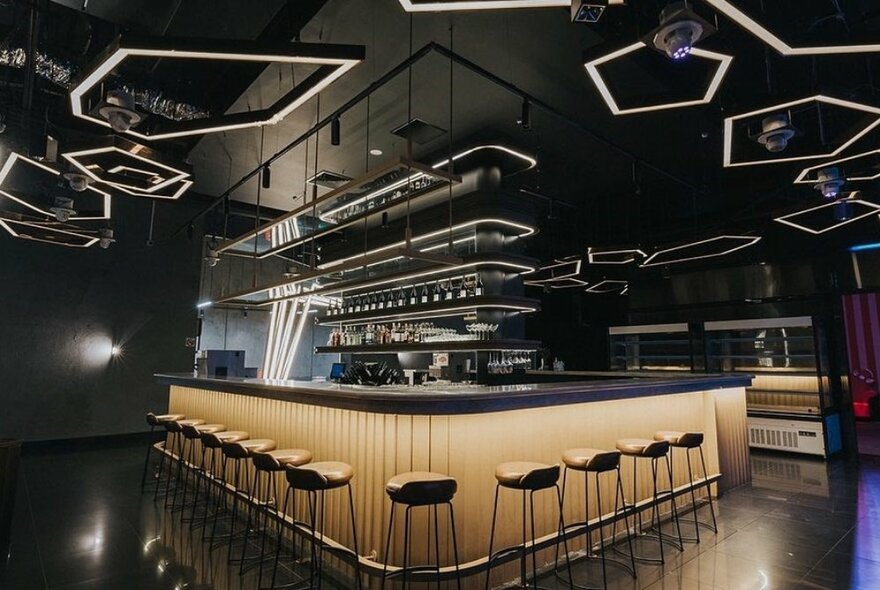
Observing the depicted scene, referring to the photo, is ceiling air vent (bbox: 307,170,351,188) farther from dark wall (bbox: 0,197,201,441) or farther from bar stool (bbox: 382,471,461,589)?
bar stool (bbox: 382,471,461,589)

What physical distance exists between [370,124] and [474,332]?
2.76 m

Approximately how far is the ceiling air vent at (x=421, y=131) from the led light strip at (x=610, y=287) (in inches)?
185

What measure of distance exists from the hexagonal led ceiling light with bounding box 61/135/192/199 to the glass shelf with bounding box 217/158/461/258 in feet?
3.29

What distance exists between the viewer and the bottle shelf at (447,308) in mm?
5520

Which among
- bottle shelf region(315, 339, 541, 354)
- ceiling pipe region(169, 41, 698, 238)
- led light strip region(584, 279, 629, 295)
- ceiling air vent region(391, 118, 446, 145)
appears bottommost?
bottle shelf region(315, 339, 541, 354)

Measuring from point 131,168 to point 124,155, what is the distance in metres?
0.32

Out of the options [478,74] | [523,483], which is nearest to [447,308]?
[478,74]

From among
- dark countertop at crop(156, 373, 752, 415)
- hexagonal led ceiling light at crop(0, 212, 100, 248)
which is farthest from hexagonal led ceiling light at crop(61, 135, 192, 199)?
dark countertop at crop(156, 373, 752, 415)

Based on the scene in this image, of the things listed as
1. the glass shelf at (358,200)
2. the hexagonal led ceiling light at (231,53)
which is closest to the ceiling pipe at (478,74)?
the glass shelf at (358,200)

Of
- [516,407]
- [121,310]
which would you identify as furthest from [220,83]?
[121,310]

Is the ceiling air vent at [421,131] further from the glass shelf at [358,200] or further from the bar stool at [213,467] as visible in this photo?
the bar stool at [213,467]

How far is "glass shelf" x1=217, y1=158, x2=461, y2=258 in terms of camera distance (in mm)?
3904

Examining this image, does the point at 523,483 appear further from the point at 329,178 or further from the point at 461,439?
the point at 329,178

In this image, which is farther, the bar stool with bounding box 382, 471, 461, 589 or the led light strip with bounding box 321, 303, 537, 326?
the led light strip with bounding box 321, 303, 537, 326
